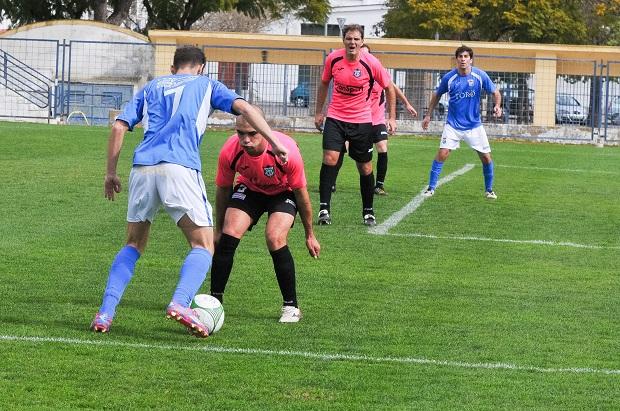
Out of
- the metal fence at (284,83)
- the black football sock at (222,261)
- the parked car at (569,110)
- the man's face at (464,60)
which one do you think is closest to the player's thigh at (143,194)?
the black football sock at (222,261)

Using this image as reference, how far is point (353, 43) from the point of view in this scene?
13.4m

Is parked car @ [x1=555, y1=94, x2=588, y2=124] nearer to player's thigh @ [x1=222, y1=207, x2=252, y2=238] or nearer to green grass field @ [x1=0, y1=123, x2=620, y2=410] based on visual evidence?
green grass field @ [x1=0, y1=123, x2=620, y2=410]

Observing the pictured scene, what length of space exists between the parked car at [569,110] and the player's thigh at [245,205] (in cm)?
2800

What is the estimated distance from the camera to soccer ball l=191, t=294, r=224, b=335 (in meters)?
7.45

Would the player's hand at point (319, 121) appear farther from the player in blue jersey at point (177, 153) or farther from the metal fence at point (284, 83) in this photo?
the metal fence at point (284, 83)

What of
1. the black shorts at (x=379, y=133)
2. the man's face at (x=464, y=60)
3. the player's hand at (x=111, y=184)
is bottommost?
the player's hand at (x=111, y=184)

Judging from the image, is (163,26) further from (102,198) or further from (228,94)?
(228,94)

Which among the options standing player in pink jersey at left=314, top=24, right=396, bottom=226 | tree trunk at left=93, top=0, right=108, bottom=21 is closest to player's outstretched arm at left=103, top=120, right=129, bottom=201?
standing player in pink jersey at left=314, top=24, right=396, bottom=226

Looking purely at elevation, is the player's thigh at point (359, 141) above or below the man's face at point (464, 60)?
below

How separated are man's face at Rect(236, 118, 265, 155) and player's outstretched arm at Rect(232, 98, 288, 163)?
0.39m

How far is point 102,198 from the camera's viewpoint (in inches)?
610

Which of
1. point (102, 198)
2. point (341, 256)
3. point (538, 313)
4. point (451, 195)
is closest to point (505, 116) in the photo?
point (451, 195)

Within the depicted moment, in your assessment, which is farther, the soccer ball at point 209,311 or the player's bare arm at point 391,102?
the player's bare arm at point 391,102

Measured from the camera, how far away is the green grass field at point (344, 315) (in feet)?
20.6
